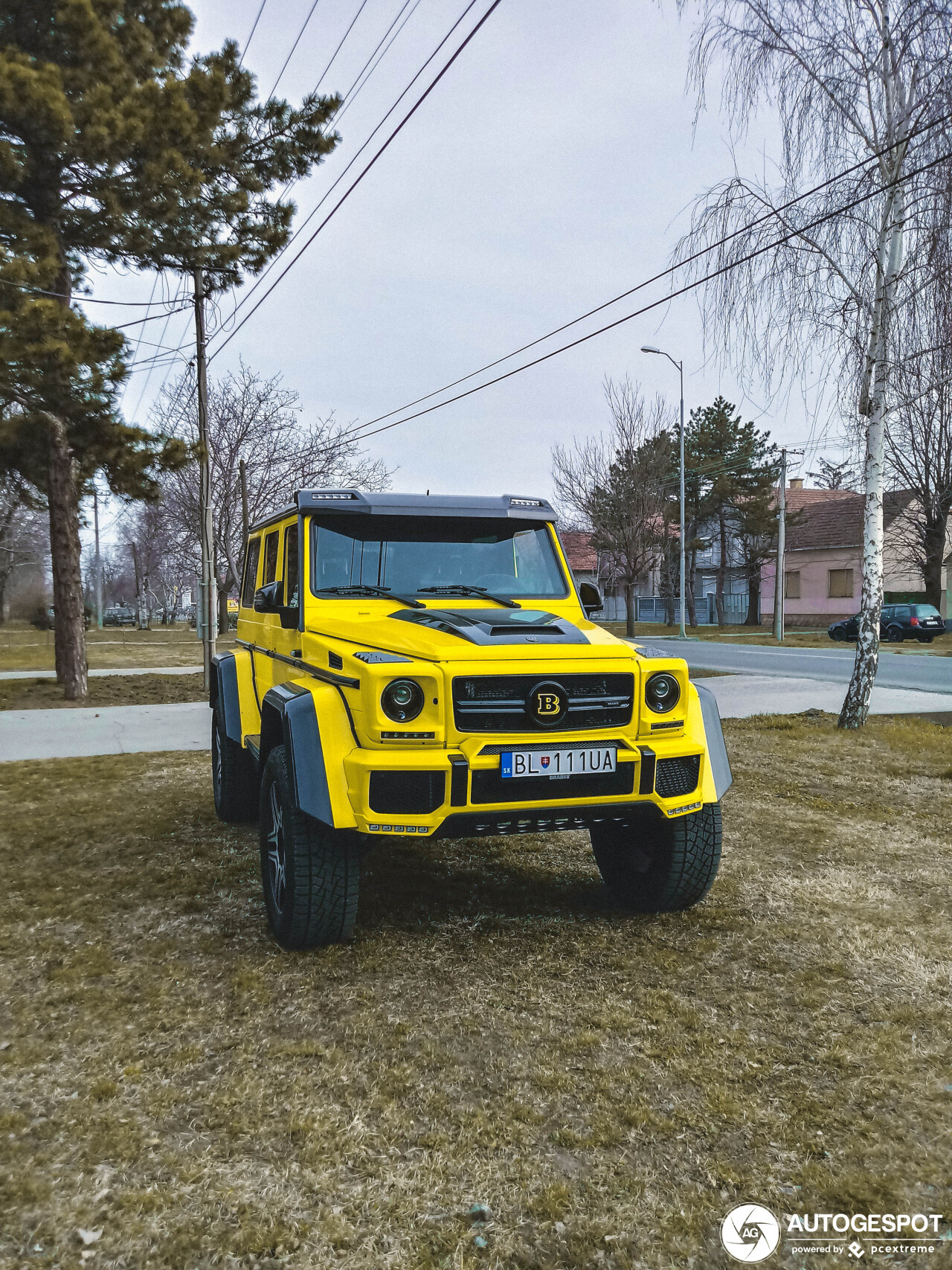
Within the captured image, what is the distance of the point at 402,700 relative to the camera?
11.3 ft

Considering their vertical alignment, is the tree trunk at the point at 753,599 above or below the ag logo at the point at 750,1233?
above

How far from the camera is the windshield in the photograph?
4.63 m

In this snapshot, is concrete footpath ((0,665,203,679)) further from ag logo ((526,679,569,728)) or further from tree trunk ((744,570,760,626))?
tree trunk ((744,570,760,626))

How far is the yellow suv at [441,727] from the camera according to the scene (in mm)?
3453

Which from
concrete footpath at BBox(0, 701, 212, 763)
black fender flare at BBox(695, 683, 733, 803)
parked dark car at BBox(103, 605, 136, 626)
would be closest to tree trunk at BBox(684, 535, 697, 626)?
concrete footpath at BBox(0, 701, 212, 763)

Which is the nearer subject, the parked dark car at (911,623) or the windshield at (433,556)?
Result: the windshield at (433,556)

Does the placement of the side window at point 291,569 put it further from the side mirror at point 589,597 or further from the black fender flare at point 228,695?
the side mirror at point 589,597

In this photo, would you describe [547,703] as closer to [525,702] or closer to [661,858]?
[525,702]

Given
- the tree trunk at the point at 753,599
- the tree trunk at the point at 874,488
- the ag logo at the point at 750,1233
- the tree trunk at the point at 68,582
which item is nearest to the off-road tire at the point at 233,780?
the ag logo at the point at 750,1233

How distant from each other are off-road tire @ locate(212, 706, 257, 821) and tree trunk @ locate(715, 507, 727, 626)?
40433mm

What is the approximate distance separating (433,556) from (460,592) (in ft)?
0.94

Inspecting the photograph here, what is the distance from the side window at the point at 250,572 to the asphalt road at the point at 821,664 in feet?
25.8

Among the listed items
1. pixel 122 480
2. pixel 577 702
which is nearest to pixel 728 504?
pixel 122 480

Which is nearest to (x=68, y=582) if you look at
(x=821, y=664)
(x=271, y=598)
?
(x=271, y=598)
